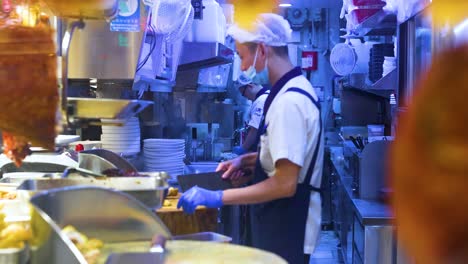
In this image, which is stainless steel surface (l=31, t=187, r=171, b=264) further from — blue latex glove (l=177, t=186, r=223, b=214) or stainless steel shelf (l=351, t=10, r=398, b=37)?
stainless steel shelf (l=351, t=10, r=398, b=37)

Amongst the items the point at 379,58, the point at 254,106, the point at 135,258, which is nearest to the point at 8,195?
the point at 135,258

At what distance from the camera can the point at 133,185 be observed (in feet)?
6.75

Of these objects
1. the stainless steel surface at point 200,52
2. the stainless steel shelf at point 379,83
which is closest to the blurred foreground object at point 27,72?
the stainless steel shelf at point 379,83

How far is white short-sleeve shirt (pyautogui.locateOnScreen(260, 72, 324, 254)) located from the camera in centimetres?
254

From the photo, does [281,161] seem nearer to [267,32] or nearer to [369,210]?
[267,32]

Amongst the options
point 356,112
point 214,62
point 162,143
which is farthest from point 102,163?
point 356,112

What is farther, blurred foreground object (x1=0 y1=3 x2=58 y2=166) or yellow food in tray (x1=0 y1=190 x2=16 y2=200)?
yellow food in tray (x1=0 y1=190 x2=16 y2=200)

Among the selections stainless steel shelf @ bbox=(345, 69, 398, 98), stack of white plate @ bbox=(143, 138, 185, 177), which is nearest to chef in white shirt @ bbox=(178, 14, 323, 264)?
stainless steel shelf @ bbox=(345, 69, 398, 98)

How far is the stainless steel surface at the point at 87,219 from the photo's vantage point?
1332 millimetres

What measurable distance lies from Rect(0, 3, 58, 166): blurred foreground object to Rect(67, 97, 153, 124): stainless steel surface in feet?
0.19

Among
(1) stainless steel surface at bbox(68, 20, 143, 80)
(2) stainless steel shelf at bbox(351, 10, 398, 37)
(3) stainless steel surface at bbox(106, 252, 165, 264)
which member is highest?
(2) stainless steel shelf at bbox(351, 10, 398, 37)

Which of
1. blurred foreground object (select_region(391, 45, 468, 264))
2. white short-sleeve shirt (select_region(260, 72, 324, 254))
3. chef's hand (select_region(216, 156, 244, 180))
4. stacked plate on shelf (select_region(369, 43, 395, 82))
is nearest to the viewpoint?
blurred foreground object (select_region(391, 45, 468, 264))

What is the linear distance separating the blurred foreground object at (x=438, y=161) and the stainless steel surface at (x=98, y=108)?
4.25ft

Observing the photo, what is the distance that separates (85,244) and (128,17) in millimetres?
1964
